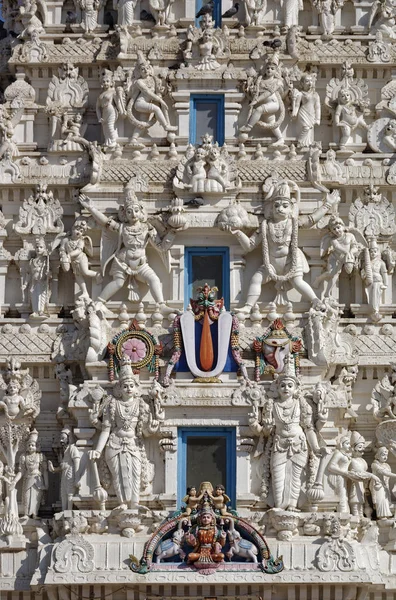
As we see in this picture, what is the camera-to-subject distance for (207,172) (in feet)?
131

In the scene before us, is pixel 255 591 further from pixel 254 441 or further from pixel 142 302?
pixel 142 302

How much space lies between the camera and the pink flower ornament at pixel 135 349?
38562 mm

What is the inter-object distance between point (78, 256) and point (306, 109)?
541 cm

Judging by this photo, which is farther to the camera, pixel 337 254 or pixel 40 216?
pixel 40 216

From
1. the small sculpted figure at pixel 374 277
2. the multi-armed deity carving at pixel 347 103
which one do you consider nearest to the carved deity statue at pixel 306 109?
the multi-armed deity carving at pixel 347 103

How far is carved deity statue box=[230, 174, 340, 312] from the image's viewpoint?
1551 inches

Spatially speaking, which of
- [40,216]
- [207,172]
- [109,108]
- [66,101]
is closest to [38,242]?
[40,216]

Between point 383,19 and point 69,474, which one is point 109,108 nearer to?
point 383,19

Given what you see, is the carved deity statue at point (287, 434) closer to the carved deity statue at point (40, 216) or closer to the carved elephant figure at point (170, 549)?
the carved elephant figure at point (170, 549)

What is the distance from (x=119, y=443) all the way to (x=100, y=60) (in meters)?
8.34

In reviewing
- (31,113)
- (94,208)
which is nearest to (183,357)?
(94,208)

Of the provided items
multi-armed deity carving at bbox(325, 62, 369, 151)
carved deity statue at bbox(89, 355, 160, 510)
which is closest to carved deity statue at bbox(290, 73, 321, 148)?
multi-armed deity carving at bbox(325, 62, 369, 151)

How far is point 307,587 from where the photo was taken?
3700 centimetres

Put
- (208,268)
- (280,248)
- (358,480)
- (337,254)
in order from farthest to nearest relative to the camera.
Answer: (208,268)
(337,254)
(280,248)
(358,480)
